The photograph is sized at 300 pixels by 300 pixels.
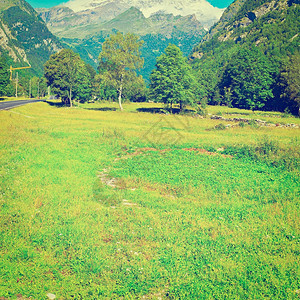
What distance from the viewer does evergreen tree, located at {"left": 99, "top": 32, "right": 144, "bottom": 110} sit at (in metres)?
64.9

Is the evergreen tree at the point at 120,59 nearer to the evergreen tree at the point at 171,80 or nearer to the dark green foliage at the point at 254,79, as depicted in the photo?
the evergreen tree at the point at 171,80

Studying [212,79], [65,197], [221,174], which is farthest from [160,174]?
[212,79]

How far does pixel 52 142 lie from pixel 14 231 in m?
15.6

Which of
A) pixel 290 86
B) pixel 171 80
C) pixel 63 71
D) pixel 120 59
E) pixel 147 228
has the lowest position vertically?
pixel 147 228

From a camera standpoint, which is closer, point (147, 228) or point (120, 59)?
point (147, 228)

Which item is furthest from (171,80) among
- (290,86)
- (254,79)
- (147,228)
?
(147,228)

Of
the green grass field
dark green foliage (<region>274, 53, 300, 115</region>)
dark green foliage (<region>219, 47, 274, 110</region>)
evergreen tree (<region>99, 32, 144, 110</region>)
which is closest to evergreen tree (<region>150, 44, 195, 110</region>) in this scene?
evergreen tree (<region>99, 32, 144, 110</region>)

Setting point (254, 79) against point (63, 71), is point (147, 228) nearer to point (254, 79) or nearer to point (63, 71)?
point (63, 71)

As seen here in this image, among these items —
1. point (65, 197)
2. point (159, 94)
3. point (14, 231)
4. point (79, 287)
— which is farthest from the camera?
point (159, 94)

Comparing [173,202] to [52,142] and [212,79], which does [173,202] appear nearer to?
[52,142]

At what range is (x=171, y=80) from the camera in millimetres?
60875

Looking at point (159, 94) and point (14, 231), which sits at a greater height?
point (159, 94)

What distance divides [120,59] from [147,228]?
60.1 m

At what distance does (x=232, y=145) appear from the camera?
24047mm
